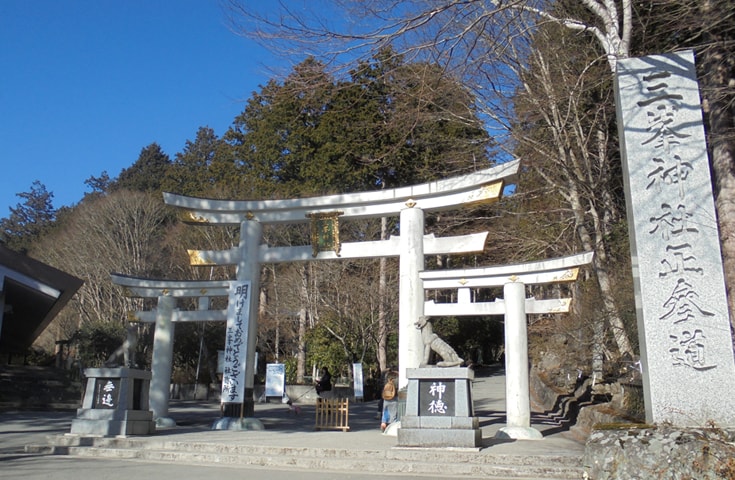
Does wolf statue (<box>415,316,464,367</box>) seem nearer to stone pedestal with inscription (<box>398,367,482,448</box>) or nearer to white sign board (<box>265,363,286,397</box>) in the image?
stone pedestal with inscription (<box>398,367,482,448</box>)

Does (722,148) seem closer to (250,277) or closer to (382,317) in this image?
(250,277)

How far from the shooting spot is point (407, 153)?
2275cm

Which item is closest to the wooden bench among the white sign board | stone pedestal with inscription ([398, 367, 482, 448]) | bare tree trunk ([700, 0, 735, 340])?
stone pedestal with inscription ([398, 367, 482, 448])

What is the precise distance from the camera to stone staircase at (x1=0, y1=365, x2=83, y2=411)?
1876 centimetres

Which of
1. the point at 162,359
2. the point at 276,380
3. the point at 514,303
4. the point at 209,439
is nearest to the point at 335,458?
the point at 209,439

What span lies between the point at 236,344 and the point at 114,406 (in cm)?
272

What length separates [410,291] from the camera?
11.6m

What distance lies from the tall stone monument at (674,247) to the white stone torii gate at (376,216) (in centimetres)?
443

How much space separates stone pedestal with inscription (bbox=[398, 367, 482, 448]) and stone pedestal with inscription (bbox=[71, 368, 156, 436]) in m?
5.06

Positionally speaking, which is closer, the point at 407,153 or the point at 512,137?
the point at 512,137

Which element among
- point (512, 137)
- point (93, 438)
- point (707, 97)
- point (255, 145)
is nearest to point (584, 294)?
point (512, 137)

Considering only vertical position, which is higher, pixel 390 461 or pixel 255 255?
pixel 255 255

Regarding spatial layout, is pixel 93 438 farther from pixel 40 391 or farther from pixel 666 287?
pixel 40 391

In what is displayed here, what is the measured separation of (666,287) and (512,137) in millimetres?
8779
